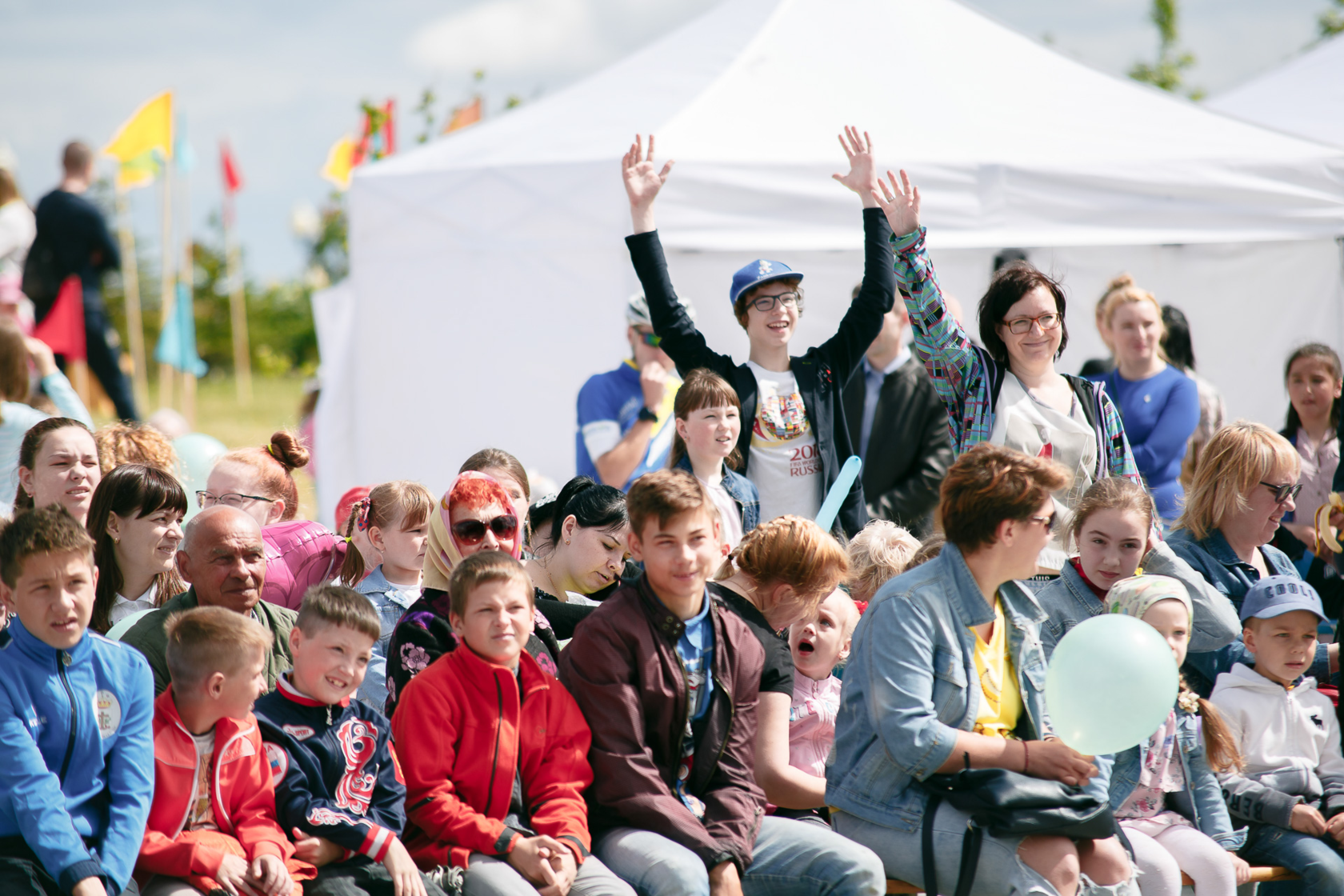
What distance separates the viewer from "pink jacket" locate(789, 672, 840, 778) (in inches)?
130

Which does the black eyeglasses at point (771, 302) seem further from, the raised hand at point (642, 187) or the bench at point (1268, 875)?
the bench at point (1268, 875)

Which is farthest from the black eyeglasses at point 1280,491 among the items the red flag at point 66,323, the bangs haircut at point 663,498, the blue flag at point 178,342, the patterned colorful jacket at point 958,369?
the blue flag at point 178,342

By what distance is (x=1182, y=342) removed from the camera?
5918 millimetres

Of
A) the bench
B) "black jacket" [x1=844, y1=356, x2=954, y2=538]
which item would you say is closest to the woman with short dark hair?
the bench

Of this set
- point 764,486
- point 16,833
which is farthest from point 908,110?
point 16,833

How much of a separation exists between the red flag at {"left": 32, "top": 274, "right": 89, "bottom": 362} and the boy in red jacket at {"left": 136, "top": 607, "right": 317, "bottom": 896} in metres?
6.16

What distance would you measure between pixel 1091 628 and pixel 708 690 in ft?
2.84

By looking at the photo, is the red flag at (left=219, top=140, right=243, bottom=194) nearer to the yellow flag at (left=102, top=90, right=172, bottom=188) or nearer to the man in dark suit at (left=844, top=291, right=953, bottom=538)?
the yellow flag at (left=102, top=90, right=172, bottom=188)

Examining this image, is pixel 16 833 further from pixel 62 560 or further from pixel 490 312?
pixel 490 312

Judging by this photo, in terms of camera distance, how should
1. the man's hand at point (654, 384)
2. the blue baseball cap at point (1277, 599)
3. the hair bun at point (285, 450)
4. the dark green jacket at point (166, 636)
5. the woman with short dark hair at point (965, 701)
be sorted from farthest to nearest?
the man's hand at point (654, 384) < the hair bun at point (285, 450) < the blue baseball cap at point (1277, 599) < the dark green jacket at point (166, 636) < the woman with short dark hair at point (965, 701)

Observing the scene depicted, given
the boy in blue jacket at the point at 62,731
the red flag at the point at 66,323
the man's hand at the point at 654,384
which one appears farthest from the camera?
the red flag at the point at 66,323

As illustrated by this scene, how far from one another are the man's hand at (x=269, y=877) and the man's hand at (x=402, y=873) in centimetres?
21

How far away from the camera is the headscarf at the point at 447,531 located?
3.05 meters

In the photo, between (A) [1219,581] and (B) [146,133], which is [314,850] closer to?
(A) [1219,581]
